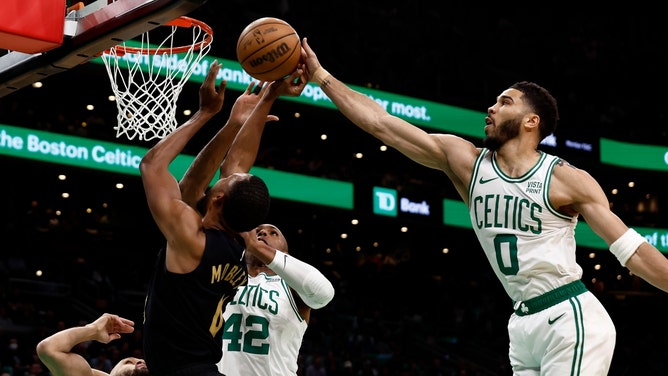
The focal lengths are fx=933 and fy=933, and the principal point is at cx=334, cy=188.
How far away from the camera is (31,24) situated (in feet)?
17.3

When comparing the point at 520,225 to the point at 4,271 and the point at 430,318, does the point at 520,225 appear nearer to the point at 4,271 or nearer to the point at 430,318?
the point at 4,271

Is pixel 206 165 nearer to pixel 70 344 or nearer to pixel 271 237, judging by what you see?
pixel 70 344

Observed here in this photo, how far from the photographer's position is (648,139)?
996 inches

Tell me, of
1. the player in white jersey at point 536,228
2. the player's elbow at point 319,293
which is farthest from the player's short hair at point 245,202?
the player's elbow at point 319,293

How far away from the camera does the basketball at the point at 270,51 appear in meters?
5.16

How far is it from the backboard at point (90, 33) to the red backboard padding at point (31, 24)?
60 millimetres

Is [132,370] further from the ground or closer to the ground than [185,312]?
closer to the ground

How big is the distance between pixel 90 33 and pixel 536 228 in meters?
2.73

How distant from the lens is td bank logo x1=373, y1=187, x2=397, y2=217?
21359mm

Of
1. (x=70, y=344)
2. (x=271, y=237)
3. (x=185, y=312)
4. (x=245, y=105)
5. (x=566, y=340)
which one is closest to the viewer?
(x=185, y=312)

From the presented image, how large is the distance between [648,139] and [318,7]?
32.6ft

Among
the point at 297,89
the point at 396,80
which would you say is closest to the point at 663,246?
the point at 396,80

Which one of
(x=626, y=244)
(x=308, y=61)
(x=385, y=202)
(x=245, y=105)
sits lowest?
(x=626, y=244)

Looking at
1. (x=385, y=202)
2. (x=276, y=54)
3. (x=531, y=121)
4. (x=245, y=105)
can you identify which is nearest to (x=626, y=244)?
(x=531, y=121)
